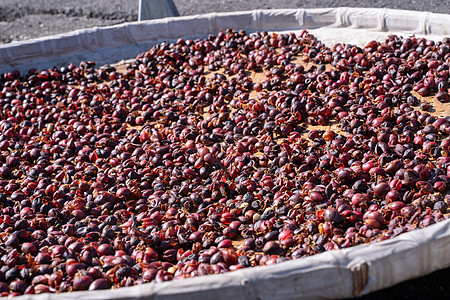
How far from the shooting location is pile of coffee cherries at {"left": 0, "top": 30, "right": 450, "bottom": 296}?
2.29m

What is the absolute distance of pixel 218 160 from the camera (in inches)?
123

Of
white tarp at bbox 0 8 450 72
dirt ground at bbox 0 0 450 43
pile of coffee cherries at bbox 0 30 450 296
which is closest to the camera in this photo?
pile of coffee cherries at bbox 0 30 450 296

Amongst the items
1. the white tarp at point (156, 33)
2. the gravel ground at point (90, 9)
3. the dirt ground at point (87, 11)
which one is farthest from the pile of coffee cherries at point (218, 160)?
the dirt ground at point (87, 11)

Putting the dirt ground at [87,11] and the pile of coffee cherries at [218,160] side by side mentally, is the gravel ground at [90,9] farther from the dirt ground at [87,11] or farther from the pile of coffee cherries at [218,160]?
the pile of coffee cherries at [218,160]

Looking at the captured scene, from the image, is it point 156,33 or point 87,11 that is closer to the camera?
point 156,33

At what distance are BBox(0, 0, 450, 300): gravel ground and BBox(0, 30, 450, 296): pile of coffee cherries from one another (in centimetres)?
250

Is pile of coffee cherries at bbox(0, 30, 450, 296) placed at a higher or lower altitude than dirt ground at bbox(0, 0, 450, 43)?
lower

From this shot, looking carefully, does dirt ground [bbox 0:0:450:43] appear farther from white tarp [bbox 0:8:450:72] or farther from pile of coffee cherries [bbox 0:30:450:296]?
pile of coffee cherries [bbox 0:30:450:296]

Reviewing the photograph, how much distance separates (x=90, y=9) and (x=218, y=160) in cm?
575

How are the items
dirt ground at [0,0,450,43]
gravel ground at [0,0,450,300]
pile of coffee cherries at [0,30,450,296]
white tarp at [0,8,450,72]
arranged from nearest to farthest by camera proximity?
pile of coffee cherries at [0,30,450,296], white tarp at [0,8,450,72], gravel ground at [0,0,450,300], dirt ground at [0,0,450,43]

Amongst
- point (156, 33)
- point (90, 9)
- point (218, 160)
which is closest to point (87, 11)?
point (90, 9)

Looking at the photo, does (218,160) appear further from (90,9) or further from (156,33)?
(90,9)

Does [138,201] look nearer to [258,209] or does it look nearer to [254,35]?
[258,209]

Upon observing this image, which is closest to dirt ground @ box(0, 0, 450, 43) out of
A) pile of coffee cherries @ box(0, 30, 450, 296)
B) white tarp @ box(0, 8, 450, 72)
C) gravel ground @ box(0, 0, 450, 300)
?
gravel ground @ box(0, 0, 450, 300)
